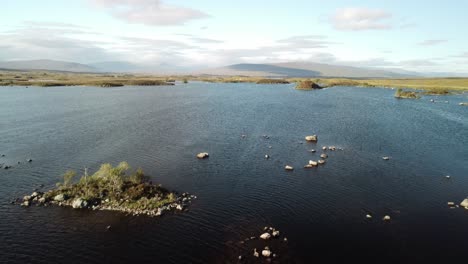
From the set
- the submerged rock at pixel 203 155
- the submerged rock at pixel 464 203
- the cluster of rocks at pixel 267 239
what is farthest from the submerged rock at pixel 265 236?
the submerged rock at pixel 203 155

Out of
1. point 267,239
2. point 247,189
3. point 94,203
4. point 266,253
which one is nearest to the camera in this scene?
point 266,253

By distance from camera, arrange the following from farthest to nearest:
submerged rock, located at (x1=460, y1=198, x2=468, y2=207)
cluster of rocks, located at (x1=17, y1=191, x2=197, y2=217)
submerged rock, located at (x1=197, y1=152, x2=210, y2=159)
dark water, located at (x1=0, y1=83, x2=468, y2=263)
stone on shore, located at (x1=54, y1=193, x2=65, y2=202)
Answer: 1. submerged rock, located at (x1=197, y1=152, x2=210, y2=159)
2. submerged rock, located at (x1=460, y1=198, x2=468, y2=207)
3. stone on shore, located at (x1=54, y1=193, x2=65, y2=202)
4. cluster of rocks, located at (x1=17, y1=191, x2=197, y2=217)
5. dark water, located at (x1=0, y1=83, x2=468, y2=263)

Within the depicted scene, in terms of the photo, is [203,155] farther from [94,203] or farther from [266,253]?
[266,253]

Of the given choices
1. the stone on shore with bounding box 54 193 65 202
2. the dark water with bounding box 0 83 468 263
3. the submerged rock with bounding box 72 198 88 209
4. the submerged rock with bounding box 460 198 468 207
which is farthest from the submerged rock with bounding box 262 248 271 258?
the submerged rock with bounding box 460 198 468 207

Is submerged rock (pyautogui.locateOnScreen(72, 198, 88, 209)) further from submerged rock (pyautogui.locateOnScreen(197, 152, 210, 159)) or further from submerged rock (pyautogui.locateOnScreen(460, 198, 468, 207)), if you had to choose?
submerged rock (pyautogui.locateOnScreen(460, 198, 468, 207))

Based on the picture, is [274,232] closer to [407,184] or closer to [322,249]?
[322,249]

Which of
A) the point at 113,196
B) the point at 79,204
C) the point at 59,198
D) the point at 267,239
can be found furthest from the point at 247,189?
the point at 59,198

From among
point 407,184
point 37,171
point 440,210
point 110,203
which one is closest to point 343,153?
point 407,184
